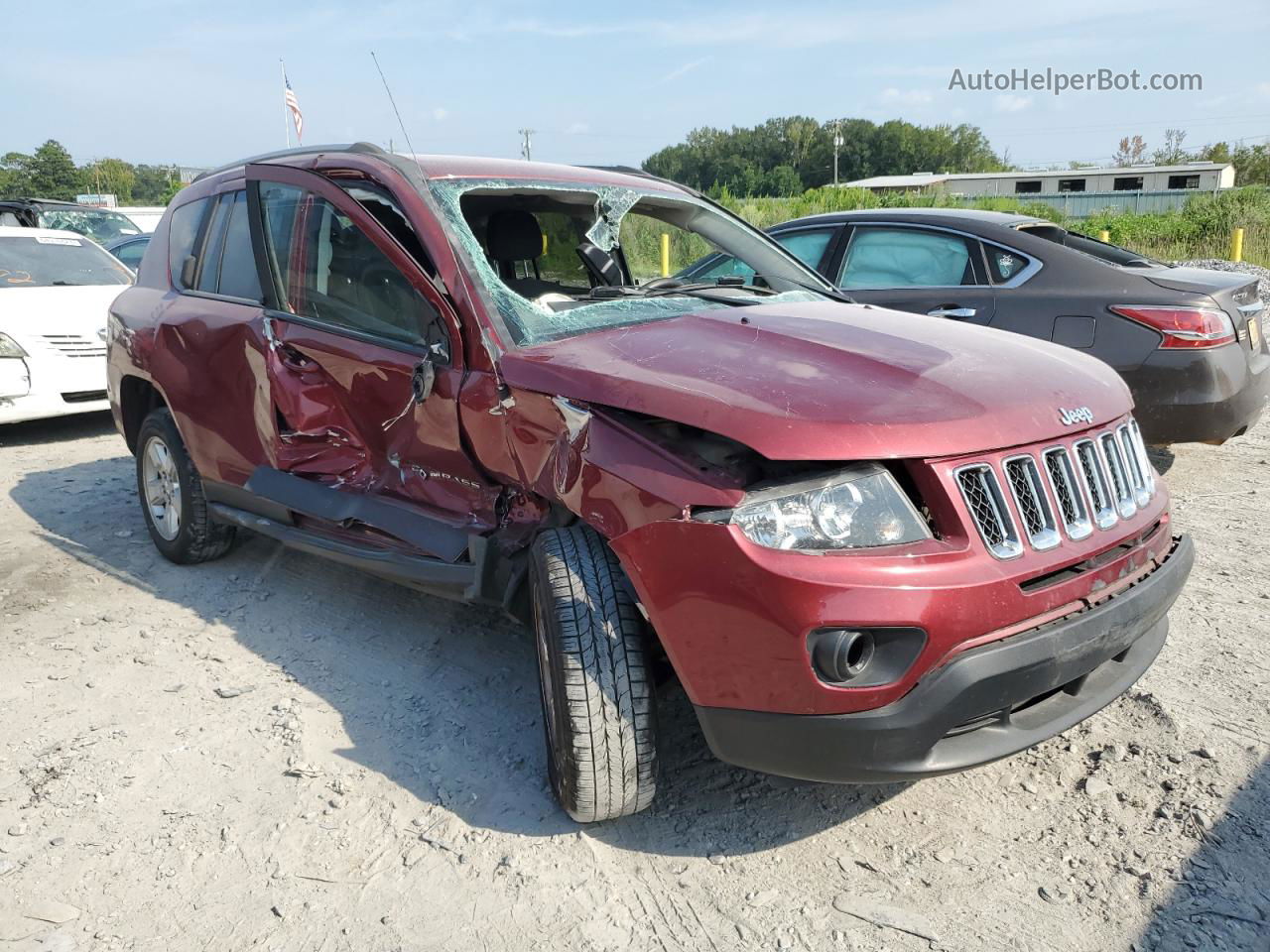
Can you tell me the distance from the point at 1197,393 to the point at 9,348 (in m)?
7.85

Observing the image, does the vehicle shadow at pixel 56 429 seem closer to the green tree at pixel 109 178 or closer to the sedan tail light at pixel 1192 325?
the sedan tail light at pixel 1192 325

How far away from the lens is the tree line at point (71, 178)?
66.1m

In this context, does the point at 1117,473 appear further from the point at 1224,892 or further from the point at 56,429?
the point at 56,429

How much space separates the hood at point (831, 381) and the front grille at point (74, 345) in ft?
20.0

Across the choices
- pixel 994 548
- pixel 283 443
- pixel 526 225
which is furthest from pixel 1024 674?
pixel 283 443

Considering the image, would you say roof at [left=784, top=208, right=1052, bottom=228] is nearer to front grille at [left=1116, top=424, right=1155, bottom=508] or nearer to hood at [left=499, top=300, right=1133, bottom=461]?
hood at [left=499, top=300, right=1133, bottom=461]

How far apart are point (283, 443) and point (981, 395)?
2.64 meters

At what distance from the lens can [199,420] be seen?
4.16 metres

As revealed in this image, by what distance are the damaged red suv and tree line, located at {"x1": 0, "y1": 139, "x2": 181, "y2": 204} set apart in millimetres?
65014

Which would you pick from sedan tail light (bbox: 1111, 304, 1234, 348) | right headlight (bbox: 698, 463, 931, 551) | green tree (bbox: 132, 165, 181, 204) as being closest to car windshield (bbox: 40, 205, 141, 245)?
sedan tail light (bbox: 1111, 304, 1234, 348)

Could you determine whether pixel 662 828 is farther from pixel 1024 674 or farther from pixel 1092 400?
pixel 1092 400

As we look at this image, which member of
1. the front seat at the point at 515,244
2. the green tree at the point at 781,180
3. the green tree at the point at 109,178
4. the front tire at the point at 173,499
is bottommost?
the front tire at the point at 173,499

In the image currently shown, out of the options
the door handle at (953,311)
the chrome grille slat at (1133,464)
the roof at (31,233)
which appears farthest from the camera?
the roof at (31,233)

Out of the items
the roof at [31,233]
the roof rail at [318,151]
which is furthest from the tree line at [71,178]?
the roof rail at [318,151]
